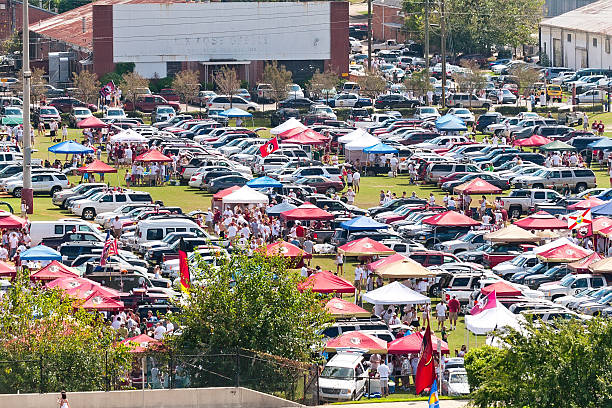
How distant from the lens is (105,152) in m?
74.8

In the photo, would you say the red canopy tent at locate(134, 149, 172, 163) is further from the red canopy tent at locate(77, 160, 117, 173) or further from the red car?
the red car

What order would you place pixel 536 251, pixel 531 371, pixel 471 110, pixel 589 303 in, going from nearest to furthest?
pixel 531 371, pixel 589 303, pixel 536 251, pixel 471 110

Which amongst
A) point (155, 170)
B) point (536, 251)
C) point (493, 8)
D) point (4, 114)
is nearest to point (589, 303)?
point (536, 251)

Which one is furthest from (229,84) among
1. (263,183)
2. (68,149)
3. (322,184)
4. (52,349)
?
(52,349)

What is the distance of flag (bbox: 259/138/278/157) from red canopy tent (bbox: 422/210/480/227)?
16.4 metres

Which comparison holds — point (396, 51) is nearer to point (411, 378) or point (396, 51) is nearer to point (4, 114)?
point (4, 114)

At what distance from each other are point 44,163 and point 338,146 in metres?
16.1

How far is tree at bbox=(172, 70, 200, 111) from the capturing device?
92.6 metres

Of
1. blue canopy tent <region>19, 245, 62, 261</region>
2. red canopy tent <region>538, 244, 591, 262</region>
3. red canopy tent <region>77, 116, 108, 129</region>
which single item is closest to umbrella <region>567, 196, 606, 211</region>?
red canopy tent <region>538, 244, 591, 262</region>

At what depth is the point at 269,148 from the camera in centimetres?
6838

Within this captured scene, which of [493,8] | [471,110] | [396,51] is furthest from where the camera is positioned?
[396,51]

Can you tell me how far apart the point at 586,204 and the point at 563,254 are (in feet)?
27.5

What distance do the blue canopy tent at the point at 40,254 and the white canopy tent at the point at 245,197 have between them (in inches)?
393

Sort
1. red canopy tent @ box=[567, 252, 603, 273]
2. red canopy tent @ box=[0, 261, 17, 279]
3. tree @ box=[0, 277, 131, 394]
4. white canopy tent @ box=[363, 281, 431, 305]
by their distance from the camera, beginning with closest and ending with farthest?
tree @ box=[0, 277, 131, 394] → white canopy tent @ box=[363, 281, 431, 305] → red canopy tent @ box=[0, 261, 17, 279] → red canopy tent @ box=[567, 252, 603, 273]
